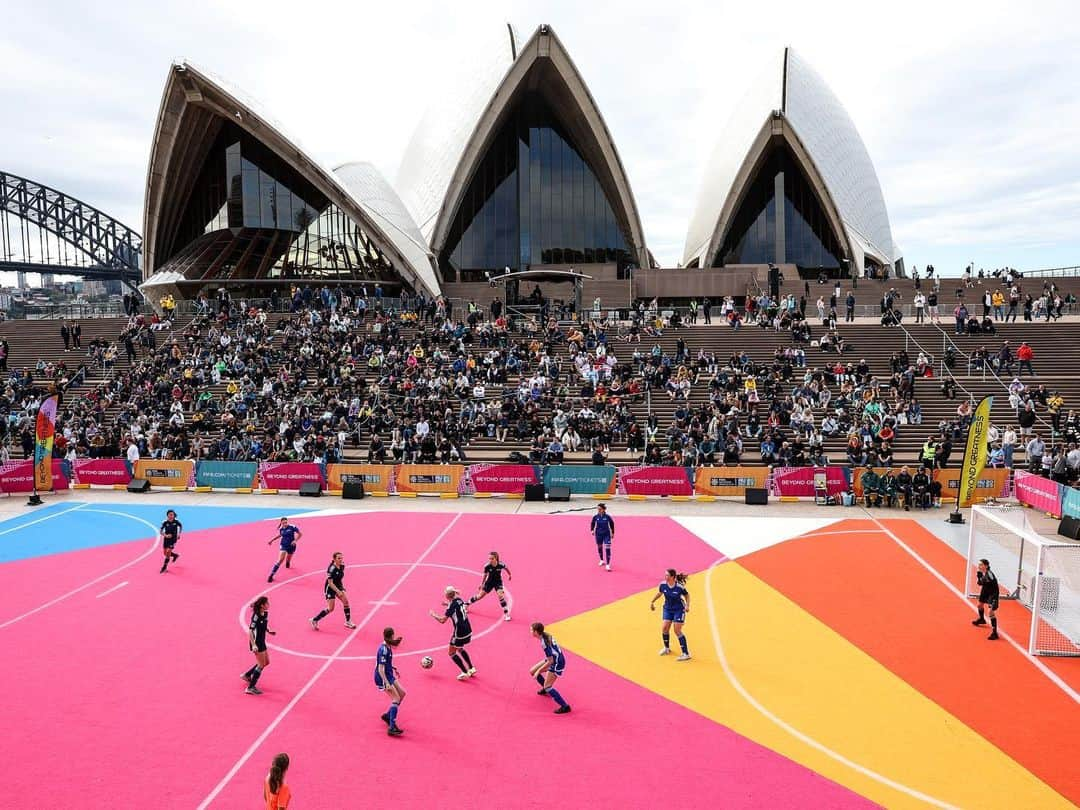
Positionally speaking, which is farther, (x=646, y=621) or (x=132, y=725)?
(x=646, y=621)

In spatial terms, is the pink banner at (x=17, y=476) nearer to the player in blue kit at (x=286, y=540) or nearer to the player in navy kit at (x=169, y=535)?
the player in navy kit at (x=169, y=535)

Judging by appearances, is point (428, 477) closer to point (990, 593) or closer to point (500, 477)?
point (500, 477)

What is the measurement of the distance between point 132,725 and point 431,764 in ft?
14.2

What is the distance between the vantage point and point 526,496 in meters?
24.7

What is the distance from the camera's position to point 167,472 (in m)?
26.9

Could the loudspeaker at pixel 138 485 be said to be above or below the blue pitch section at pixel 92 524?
above

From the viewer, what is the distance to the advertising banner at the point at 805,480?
2369cm

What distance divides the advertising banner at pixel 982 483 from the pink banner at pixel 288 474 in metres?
19.9

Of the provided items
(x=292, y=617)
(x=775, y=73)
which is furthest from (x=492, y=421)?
(x=775, y=73)

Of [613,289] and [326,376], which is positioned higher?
[613,289]

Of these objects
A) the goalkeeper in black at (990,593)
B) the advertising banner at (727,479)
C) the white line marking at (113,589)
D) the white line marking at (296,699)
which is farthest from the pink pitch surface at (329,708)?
the advertising banner at (727,479)

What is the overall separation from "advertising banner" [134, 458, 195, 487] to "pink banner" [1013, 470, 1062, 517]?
27.0 m

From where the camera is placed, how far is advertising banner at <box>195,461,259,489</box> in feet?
85.9

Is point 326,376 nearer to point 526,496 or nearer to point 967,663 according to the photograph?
point 526,496
